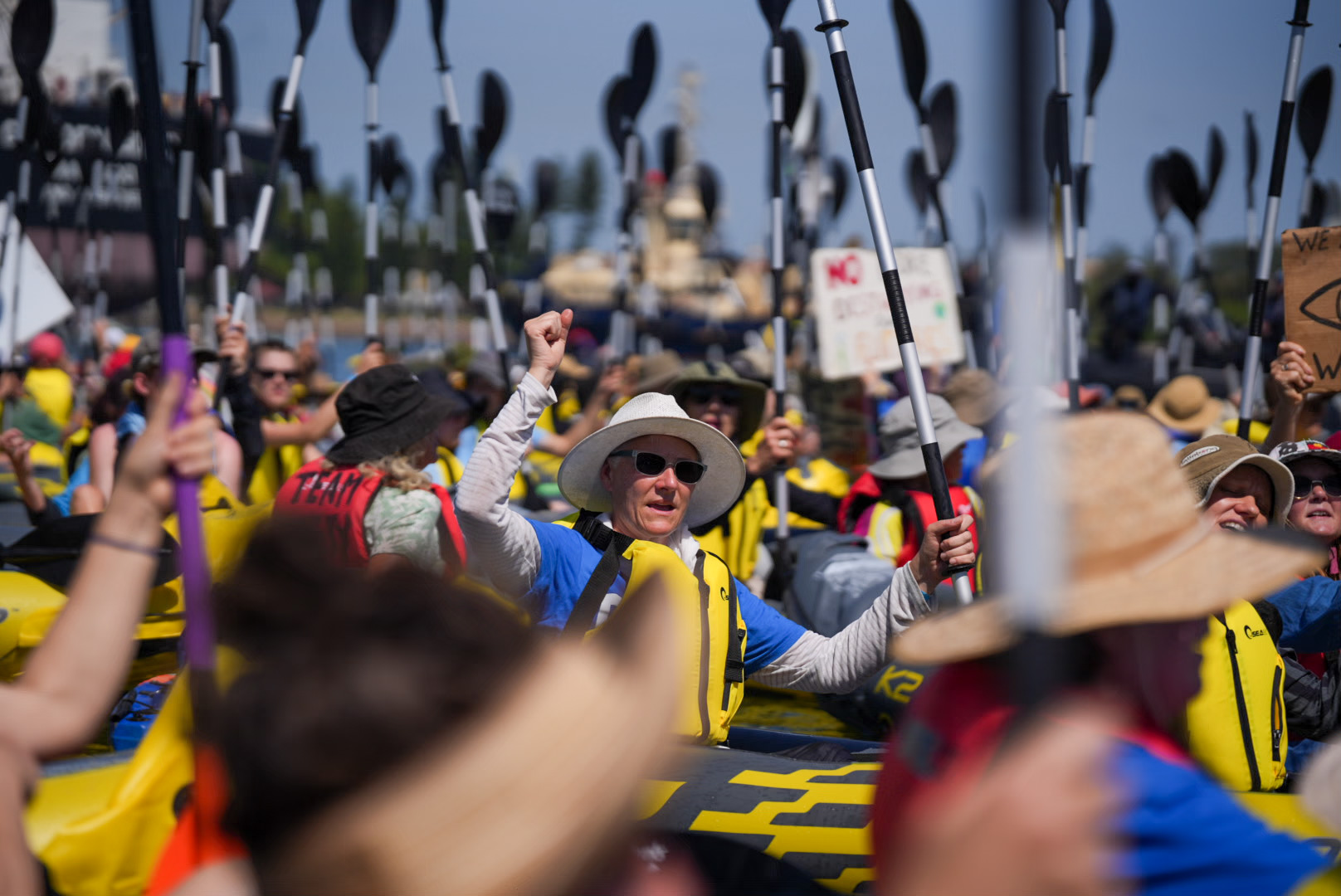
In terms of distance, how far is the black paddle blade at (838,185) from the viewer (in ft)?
47.6

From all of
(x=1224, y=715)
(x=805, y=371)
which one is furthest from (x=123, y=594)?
(x=805, y=371)

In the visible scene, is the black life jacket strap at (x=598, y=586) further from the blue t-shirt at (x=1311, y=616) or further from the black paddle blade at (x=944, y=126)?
the black paddle blade at (x=944, y=126)

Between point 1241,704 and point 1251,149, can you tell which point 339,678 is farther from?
point 1251,149

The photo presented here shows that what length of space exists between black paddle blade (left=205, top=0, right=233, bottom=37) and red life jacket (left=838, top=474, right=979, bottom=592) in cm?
365

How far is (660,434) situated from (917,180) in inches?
369

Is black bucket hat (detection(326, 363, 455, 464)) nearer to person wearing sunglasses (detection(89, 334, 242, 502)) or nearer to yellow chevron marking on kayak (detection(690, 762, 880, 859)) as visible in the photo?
person wearing sunglasses (detection(89, 334, 242, 502))

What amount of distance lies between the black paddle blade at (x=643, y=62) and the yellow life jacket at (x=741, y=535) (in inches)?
146

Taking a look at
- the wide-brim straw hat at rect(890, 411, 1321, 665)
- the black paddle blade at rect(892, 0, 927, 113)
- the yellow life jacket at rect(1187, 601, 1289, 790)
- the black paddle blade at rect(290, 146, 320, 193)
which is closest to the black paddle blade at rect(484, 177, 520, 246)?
the black paddle blade at rect(290, 146, 320, 193)

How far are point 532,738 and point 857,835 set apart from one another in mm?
1842

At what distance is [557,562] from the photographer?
9.63ft

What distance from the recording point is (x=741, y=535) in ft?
17.3

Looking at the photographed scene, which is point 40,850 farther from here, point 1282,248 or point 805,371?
point 805,371

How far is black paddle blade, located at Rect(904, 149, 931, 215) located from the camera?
454 inches

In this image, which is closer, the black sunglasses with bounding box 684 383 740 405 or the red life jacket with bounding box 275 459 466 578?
the red life jacket with bounding box 275 459 466 578
